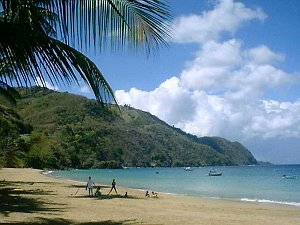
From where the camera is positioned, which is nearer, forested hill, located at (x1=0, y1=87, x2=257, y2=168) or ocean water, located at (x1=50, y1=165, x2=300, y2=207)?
ocean water, located at (x1=50, y1=165, x2=300, y2=207)

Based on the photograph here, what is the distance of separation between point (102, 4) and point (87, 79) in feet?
2.41

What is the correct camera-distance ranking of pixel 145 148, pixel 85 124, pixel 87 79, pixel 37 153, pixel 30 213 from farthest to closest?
pixel 145 148
pixel 85 124
pixel 37 153
pixel 30 213
pixel 87 79

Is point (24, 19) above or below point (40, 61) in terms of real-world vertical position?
above

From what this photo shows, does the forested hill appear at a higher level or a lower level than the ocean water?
higher

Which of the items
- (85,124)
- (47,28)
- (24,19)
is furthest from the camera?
(85,124)

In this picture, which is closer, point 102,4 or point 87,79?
point 102,4

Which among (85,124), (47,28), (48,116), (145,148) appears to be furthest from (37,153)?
(145,148)

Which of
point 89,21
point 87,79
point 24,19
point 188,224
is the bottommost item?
point 188,224

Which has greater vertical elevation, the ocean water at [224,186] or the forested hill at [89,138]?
the forested hill at [89,138]

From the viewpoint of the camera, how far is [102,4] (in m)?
3.13

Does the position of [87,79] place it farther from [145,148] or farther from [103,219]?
[145,148]

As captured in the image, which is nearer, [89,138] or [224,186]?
[224,186]

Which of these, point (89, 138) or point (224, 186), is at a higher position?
point (89, 138)

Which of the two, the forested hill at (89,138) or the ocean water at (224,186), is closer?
the ocean water at (224,186)
